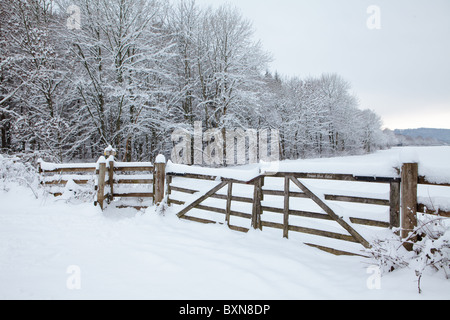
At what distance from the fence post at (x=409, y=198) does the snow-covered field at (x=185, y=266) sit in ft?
0.49

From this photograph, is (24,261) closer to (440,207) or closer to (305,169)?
(305,169)

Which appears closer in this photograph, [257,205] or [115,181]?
[257,205]

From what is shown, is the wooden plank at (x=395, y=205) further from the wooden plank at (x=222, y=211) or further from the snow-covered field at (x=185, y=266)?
the wooden plank at (x=222, y=211)

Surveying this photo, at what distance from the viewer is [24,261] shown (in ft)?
11.2

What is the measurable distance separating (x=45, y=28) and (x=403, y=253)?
16.6 meters

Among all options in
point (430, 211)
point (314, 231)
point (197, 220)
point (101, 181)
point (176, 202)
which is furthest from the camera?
point (101, 181)

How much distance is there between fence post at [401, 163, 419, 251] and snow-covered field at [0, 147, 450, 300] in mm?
150

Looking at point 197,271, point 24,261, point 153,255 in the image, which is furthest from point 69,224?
point 197,271

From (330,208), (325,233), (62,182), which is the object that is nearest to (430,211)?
(330,208)

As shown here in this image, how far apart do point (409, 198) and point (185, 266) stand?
10.8ft

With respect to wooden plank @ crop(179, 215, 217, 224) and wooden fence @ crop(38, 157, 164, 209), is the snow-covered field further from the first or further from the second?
wooden fence @ crop(38, 157, 164, 209)

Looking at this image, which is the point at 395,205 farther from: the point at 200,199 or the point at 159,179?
the point at 159,179

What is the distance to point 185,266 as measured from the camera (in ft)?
11.3
